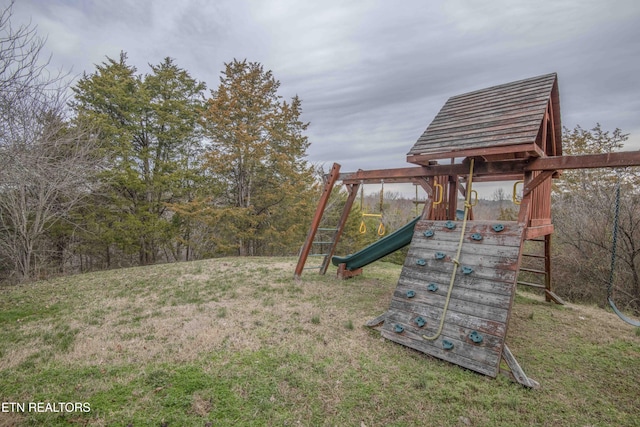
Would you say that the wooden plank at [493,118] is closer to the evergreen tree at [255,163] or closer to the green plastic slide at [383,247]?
the green plastic slide at [383,247]

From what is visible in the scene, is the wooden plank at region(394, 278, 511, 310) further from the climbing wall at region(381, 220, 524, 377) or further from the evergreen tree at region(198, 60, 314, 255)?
the evergreen tree at region(198, 60, 314, 255)

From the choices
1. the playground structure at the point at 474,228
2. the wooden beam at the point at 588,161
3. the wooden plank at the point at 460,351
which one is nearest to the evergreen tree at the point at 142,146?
the playground structure at the point at 474,228

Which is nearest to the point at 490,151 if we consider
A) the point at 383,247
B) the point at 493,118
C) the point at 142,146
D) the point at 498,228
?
the point at 493,118

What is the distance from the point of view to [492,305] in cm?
299

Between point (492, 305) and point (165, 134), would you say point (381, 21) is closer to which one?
point (492, 305)

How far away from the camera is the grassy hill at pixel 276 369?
209 centimetres

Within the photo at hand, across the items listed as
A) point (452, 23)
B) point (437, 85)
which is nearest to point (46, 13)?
point (452, 23)

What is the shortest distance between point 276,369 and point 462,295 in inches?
86.9

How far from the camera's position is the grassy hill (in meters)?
2.09

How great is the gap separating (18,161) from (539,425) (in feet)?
20.1

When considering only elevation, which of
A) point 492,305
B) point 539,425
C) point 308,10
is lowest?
point 539,425

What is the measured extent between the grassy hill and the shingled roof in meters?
2.49

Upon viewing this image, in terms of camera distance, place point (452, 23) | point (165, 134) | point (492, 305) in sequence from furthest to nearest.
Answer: point (165, 134), point (452, 23), point (492, 305)

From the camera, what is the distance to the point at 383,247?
19.0ft
